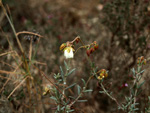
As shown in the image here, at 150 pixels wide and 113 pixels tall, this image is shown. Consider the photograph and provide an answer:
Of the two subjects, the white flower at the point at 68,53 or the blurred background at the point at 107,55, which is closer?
the white flower at the point at 68,53

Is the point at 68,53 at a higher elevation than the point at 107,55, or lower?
lower

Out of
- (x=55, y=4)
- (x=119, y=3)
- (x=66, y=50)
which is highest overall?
(x=55, y=4)

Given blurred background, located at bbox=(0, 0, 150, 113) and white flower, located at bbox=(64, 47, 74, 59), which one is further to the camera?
blurred background, located at bbox=(0, 0, 150, 113)

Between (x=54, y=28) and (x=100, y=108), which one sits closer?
(x=100, y=108)

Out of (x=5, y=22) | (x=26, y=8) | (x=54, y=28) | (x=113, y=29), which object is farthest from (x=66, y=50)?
(x=26, y=8)

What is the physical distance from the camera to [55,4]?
477 cm

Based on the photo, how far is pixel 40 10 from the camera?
4.32 meters

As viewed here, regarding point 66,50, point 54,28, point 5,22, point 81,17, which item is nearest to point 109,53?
point 54,28

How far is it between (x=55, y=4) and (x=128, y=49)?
2.80 meters

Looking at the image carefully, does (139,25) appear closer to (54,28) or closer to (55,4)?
(54,28)

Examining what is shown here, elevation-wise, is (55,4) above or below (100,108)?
above

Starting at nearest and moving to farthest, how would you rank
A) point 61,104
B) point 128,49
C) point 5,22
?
1. point 61,104
2. point 128,49
3. point 5,22

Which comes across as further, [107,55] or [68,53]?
[107,55]

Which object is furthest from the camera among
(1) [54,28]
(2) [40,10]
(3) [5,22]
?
(2) [40,10]
